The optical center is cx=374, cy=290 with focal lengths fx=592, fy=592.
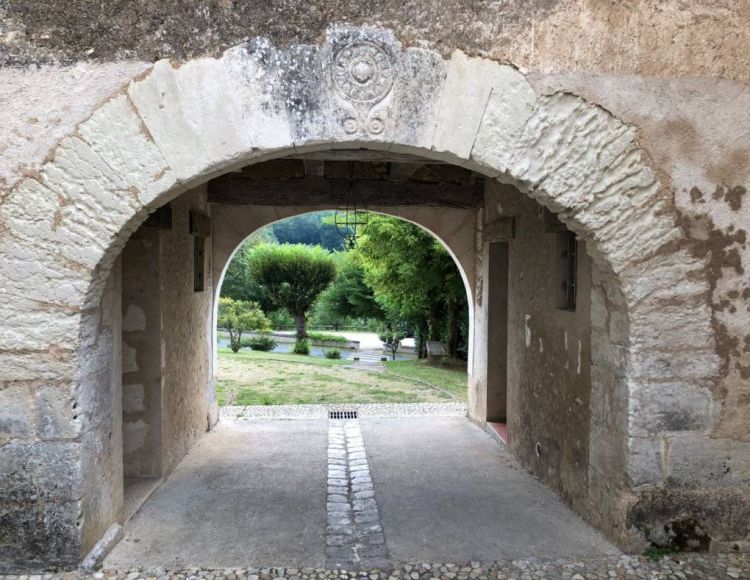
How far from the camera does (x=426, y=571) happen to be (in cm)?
292

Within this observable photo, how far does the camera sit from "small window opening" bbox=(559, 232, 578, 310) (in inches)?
162

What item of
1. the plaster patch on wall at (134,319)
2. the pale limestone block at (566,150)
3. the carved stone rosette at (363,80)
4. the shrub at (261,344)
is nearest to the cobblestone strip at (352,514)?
the plaster patch on wall at (134,319)

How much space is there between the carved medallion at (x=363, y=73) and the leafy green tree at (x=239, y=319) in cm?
1566

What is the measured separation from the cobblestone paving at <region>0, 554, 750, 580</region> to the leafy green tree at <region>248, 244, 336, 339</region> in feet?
53.9

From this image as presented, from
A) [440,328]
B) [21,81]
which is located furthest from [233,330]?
[21,81]

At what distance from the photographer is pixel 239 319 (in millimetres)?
18859

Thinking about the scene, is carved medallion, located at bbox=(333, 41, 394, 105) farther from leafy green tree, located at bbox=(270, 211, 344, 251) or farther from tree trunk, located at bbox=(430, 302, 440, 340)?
leafy green tree, located at bbox=(270, 211, 344, 251)

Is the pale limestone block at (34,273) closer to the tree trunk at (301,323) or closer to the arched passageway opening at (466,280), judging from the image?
the arched passageway opening at (466,280)

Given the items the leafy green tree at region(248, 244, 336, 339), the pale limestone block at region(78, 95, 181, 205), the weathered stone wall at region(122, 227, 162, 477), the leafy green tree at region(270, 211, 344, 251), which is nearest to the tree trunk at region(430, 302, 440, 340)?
the leafy green tree at region(248, 244, 336, 339)

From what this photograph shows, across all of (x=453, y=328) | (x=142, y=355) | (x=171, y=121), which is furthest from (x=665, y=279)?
(x=453, y=328)

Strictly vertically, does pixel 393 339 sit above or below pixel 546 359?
below

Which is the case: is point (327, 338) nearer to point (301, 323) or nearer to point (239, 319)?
point (301, 323)

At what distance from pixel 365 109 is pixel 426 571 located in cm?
225

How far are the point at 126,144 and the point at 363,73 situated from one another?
1116 mm
